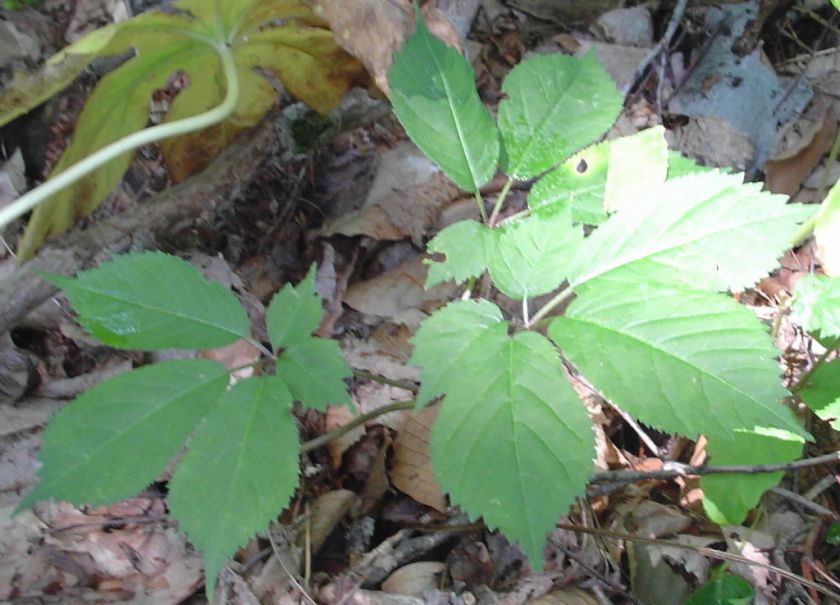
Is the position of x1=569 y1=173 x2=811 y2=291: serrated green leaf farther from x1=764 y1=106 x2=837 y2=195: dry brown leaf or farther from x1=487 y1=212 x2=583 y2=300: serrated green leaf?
x1=764 y1=106 x2=837 y2=195: dry brown leaf

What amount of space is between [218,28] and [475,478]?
1167mm

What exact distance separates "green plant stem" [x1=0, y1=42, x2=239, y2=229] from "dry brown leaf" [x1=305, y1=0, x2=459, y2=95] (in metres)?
0.24

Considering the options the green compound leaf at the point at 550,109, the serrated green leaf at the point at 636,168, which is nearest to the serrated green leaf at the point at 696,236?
the serrated green leaf at the point at 636,168

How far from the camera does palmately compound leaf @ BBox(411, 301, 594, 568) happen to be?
912 mm

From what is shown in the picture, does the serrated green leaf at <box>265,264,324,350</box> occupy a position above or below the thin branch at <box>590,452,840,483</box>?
above

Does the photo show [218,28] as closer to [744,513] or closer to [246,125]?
[246,125]

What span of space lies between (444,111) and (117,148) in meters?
0.65

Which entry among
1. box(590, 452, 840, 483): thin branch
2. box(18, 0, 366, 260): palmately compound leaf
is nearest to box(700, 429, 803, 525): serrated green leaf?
box(590, 452, 840, 483): thin branch

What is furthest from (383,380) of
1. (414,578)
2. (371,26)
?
(371,26)

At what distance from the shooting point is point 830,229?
3.87 ft

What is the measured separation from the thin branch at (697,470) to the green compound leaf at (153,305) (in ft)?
2.72

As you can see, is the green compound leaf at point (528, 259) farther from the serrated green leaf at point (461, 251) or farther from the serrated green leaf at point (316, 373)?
the serrated green leaf at point (316, 373)

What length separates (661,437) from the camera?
1531 millimetres

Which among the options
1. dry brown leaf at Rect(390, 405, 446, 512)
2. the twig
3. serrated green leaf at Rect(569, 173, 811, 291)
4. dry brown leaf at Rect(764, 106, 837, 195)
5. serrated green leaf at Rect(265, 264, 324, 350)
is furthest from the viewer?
the twig
